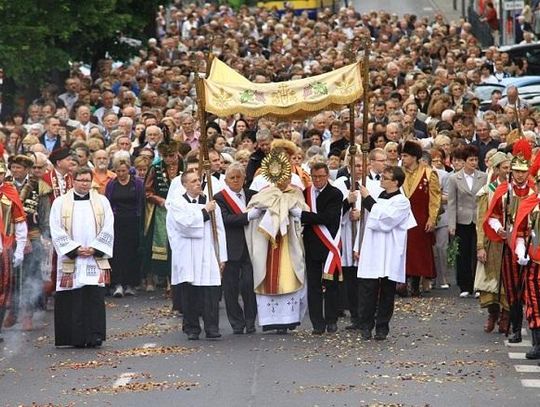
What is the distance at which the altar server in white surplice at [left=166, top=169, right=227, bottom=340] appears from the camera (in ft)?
58.0

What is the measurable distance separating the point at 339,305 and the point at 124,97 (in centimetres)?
1037

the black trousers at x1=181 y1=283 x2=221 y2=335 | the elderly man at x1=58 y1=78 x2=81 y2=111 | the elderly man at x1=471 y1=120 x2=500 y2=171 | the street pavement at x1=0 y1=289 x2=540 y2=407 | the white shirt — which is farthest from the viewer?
the elderly man at x1=58 y1=78 x2=81 y2=111

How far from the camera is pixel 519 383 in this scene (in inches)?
588

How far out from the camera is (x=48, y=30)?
3047cm

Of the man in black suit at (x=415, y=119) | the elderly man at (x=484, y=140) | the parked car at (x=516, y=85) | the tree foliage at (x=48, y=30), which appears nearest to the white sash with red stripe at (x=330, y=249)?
the elderly man at (x=484, y=140)

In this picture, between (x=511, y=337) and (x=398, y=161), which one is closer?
(x=511, y=337)

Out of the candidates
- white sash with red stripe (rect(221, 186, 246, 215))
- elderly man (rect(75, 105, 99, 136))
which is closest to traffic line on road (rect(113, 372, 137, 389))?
white sash with red stripe (rect(221, 186, 246, 215))

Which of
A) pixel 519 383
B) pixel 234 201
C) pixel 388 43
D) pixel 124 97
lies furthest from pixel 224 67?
pixel 388 43

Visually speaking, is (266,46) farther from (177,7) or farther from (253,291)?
(253,291)

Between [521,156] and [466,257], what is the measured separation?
425 centimetres

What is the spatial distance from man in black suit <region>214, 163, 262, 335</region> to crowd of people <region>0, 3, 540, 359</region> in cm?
1

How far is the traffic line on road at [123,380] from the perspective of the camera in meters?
15.0

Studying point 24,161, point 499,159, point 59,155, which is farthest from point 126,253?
point 499,159

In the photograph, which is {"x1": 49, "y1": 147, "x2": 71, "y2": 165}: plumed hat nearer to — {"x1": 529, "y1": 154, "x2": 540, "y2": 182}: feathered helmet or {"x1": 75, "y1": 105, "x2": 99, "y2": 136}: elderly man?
{"x1": 75, "y1": 105, "x2": 99, "y2": 136}: elderly man
